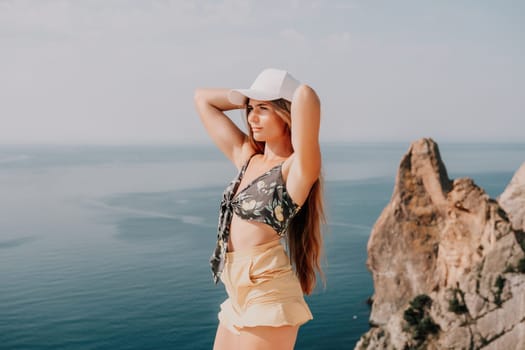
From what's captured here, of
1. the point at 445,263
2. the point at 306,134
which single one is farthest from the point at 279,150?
the point at 445,263

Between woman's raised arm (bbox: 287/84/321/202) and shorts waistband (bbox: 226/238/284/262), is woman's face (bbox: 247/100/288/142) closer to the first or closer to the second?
woman's raised arm (bbox: 287/84/321/202)

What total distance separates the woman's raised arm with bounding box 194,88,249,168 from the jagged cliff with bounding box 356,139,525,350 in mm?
28064

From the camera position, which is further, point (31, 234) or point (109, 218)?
point (109, 218)

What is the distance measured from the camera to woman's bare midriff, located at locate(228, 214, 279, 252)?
12.6ft

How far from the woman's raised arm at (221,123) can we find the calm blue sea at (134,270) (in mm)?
22185

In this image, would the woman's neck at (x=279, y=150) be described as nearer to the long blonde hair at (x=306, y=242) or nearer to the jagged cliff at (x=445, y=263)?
the long blonde hair at (x=306, y=242)

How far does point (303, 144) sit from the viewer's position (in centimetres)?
355

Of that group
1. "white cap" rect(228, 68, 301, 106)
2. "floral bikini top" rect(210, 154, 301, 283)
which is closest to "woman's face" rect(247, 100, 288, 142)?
"white cap" rect(228, 68, 301, 106)

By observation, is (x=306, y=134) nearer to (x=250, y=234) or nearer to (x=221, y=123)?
(x=250, y=234)

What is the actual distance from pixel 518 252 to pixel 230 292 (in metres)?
31.5

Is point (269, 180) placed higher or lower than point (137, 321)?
higher

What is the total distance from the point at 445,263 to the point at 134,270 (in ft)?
135

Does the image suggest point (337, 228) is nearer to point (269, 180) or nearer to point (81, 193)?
point (81, 193)

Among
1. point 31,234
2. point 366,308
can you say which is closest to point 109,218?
point 31,234
